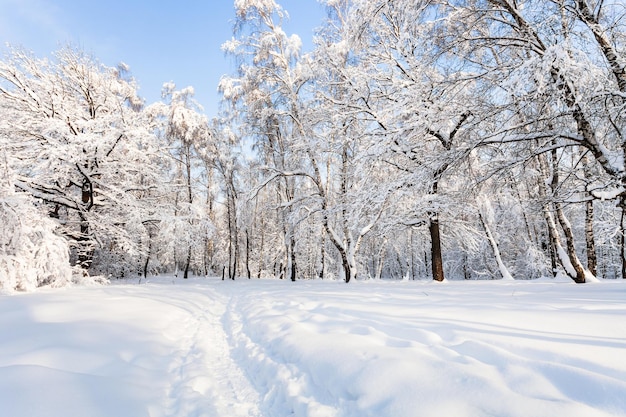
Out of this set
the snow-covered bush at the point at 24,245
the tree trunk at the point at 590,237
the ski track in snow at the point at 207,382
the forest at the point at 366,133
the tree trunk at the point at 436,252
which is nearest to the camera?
the ski track in snow at the point at 207,382

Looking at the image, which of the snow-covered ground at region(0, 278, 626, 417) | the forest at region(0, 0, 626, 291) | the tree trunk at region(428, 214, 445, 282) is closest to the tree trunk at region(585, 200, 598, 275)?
the forest at region(0, 0, 626, 291)

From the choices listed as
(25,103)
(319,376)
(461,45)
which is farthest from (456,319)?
(25,103)

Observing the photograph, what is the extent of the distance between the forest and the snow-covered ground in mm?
2915

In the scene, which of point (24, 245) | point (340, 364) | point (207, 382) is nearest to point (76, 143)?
point (24, 245)

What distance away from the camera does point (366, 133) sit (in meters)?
8.30

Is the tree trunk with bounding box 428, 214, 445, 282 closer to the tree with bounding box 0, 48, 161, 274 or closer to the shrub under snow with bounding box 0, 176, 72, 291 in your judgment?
the tree with bounding box 0, 48, 161, 274

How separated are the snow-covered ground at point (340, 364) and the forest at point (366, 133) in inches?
115

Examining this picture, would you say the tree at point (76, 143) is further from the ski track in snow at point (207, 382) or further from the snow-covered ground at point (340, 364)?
the ski track in snow at point (207, 382)

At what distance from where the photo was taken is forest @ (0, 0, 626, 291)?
477 centimetres

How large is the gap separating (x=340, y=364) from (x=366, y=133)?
671cm

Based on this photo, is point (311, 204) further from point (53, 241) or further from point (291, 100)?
point (53, 241)

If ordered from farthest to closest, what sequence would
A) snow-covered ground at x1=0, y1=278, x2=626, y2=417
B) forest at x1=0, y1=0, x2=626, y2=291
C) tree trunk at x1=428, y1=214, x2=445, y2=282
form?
tree trunk at x1=428, y1=214, x2=445, y2=282
forest at x1=0, y1=0, x2=626, y2=291
snow-covered ground at x1=0, y1=278, x2=626, y2=417

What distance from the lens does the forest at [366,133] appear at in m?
4.77

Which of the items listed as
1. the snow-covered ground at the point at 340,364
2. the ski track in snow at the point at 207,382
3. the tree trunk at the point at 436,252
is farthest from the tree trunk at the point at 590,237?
the ski track in snow at the point at 207,382
